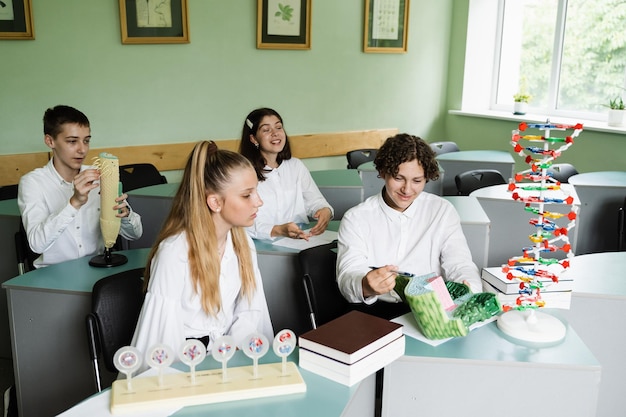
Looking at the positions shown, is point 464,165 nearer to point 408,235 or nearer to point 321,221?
point 321,221

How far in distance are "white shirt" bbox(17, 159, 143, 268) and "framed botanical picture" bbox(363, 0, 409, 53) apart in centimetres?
369

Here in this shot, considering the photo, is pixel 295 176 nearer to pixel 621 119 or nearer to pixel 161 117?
pixel 161 117

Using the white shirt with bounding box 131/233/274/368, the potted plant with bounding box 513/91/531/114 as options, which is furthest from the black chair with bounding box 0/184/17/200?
the potted plant with bounding box 513/91/531/114

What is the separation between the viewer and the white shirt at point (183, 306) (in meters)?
1.64

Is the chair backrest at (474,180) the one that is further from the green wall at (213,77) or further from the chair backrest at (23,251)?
the chair backrest at (23,251)

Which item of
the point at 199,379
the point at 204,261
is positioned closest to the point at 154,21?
the point at 204,261

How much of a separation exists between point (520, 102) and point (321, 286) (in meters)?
4.11

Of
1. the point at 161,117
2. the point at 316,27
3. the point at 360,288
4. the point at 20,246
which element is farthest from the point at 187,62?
the point at 360,288

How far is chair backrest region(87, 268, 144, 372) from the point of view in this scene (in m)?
1.81

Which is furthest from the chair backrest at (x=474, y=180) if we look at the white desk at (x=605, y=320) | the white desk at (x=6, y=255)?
the white desk at (x=6, y=255)

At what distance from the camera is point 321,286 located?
86.2 inches

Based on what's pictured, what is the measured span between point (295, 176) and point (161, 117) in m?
1.89

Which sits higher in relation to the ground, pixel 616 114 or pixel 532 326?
pixel 616 114

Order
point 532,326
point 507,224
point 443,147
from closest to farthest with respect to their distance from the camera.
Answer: point 532,326, point 507,224, point 443,147
